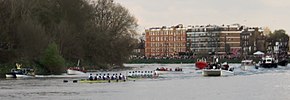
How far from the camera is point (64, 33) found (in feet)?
348

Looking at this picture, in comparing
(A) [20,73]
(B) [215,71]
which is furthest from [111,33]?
(A) [20,73]

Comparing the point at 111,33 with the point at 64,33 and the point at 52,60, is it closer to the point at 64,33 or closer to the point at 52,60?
the point at 64,33

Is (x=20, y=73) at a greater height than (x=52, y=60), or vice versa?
(x=52, y=60)

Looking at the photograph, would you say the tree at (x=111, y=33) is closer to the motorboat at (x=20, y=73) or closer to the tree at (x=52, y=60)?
the tree at (x=52, y=60)

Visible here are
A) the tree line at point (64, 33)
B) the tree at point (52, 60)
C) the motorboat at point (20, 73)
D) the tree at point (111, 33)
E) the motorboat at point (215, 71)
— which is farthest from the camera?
the tree at point (111, 33)

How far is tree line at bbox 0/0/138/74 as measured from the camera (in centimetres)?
9519

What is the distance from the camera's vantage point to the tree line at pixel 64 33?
95188mm

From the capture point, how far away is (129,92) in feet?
190

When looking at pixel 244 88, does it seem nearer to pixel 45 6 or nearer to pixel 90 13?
pixel 45 6

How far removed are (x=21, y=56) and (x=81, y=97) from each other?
46164mm

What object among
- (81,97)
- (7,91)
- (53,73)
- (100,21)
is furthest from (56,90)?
(100,21)

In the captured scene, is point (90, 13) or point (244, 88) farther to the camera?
point (90, 13)

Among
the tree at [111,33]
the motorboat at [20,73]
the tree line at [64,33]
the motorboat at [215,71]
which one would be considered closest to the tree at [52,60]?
the tree line at [64,33]

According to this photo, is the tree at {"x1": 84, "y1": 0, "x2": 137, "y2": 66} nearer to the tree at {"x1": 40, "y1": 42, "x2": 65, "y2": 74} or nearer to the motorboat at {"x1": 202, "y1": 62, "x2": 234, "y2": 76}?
the tree at {"x1": 40, "y1": 42, "x2": 65, "y2": 74}
